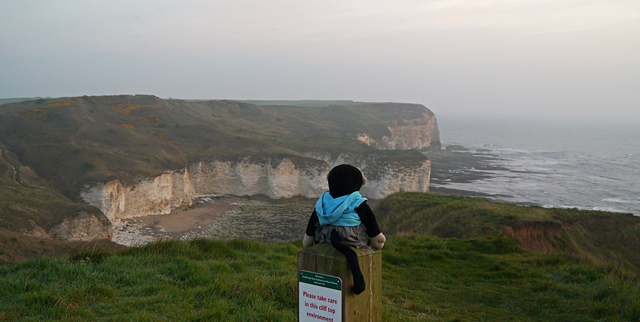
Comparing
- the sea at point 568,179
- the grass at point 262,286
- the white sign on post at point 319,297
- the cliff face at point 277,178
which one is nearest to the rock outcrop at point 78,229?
the cliff face at point 277,178

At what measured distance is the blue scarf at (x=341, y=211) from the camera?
9.75ft

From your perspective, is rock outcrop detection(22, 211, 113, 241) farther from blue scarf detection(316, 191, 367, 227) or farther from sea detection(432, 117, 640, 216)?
sea detection(432, 117, 640, 216)

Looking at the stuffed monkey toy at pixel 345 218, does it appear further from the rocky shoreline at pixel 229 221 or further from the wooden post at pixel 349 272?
the rocky shoreline at pixel 229 221

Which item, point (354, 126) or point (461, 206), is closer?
point (461, 206)

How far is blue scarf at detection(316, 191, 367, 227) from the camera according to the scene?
297 centimetres

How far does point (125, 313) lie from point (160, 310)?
15.0 inches

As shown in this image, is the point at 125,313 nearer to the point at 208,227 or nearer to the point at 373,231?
the point at 373,231

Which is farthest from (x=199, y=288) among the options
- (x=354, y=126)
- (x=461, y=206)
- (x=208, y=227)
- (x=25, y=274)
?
(x=354, y=126)

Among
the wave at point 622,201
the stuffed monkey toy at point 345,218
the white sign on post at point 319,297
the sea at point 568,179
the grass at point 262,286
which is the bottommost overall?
the wave at point 622,201

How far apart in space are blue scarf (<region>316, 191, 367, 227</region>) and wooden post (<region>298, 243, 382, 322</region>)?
0.72ft

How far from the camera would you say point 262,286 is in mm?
5441

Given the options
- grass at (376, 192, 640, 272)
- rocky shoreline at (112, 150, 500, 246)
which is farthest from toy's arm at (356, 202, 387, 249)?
rocky shoreline at (112, 150, 500, 246)

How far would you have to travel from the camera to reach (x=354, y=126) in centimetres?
9950

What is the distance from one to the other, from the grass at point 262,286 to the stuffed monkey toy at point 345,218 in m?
1.90
